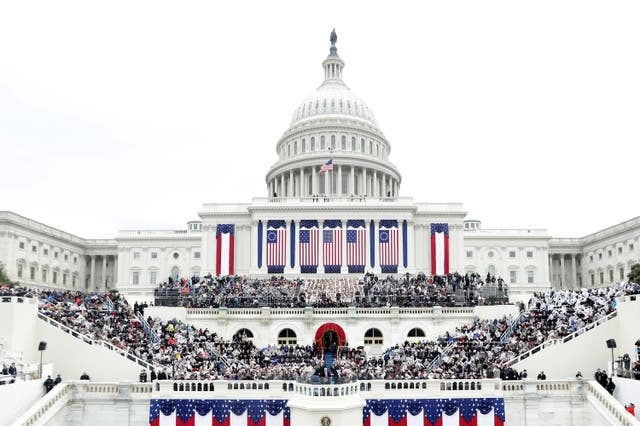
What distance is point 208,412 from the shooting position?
34.4 metres

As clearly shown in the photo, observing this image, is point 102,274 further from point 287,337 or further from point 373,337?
point 373,337

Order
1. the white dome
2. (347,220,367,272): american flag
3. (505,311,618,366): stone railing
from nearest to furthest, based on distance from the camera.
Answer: (505,311,618,366): stone railing
(347,220,367,272): american flag
the white dome

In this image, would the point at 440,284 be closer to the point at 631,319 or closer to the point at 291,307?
the point at 291,307

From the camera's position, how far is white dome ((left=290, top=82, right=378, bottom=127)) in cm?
10606

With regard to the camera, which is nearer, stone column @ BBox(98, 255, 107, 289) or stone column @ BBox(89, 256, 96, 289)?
stone column @ BBox(89, 256, 96, 289)

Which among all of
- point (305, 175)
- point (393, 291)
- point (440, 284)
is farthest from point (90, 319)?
point (305, 175)

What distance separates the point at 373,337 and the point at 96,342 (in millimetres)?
22418

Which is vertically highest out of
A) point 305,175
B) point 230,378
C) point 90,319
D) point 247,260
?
point 305,175

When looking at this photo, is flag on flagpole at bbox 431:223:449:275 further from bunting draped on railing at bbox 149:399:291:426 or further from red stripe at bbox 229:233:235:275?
bunting draped on railing at bbox 149:399:291:426

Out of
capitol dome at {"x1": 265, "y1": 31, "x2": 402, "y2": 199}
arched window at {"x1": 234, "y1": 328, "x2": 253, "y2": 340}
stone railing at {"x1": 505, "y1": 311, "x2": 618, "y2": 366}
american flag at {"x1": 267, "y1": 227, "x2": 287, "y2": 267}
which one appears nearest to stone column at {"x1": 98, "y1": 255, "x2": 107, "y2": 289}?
capitol dome at {"x1": 265, "y1": 31, "x2": 402, "y2": 199}

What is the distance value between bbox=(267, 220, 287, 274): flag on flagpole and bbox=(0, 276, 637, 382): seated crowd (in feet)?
83.5

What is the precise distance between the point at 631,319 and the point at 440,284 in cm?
2251

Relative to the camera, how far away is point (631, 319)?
3941 centimetres

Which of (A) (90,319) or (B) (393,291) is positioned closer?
(A) (90,319)
